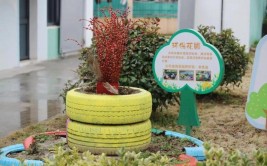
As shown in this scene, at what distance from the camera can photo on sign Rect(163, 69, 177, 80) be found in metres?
6.96

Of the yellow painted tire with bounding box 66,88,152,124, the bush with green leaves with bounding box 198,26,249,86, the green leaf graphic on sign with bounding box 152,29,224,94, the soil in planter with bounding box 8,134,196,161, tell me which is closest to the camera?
the yellow painted tire with bounding box 66,88,152,124

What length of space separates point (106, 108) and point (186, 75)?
1.61 metres

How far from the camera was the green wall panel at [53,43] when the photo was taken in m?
16.3

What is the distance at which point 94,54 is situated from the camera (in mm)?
6191

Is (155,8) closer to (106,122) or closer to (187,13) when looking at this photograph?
(187,13)

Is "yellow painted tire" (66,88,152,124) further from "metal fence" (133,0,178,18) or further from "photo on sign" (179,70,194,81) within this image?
"metal fence" (133,0,178,18)

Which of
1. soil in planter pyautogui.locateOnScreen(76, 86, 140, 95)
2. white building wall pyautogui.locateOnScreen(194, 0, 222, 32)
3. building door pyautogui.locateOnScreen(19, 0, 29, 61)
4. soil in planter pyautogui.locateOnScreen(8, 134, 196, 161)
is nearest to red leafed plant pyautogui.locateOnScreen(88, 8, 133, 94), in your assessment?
soil in planter pyautogui.locateOnScreen(76, 86, 140, 95)

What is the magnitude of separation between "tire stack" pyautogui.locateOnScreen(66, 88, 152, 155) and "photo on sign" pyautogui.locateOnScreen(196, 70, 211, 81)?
1236mm

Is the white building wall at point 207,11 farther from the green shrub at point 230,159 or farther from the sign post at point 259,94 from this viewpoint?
the green shrub at point 230,159

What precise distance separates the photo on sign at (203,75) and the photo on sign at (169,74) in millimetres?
293

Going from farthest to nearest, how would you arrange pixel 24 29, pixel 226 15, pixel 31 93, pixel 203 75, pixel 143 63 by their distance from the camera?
pixel 226 15 → pixel 24 29 → pixel 31 93 → pixel 143 63 → pixel 203 75

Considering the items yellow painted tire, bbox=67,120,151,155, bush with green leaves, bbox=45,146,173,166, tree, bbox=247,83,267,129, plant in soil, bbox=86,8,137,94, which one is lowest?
yellow painted tire, bbox=67,120,151,155

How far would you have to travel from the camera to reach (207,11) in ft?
55.3

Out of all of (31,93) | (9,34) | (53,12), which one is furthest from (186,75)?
(53,12)
